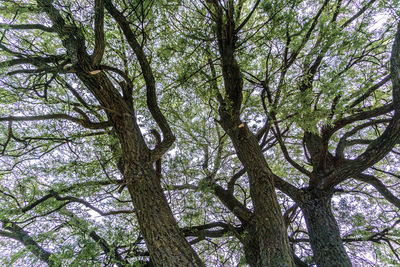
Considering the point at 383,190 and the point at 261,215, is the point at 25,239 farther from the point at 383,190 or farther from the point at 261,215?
the point at 383,190

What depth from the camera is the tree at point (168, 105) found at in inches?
97.3

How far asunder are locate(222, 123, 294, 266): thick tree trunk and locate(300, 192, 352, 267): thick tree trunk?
0.86m

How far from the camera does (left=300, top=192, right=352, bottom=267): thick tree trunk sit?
2.78 metres

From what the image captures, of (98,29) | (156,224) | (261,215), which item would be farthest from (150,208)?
(98,29)

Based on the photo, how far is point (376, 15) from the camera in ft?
9.00

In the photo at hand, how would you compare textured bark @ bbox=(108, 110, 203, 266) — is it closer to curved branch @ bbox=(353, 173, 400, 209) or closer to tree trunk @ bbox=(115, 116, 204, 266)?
tree trunk @ bbox=(115, 116, 204, 266)

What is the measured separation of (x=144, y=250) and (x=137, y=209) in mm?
1271

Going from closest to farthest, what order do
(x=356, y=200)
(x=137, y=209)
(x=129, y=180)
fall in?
(x=137, y=209) → (x=129, y=180) → (x=356, y=200)

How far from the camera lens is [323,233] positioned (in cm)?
302

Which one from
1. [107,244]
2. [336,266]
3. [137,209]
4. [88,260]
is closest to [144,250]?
[107,244]

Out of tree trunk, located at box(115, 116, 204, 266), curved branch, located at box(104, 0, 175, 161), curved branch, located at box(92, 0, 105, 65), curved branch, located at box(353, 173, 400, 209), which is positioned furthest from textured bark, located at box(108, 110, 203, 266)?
curved branch, located at box(353, 173, 400, 209)

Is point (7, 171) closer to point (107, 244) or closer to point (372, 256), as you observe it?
point (107, 244)

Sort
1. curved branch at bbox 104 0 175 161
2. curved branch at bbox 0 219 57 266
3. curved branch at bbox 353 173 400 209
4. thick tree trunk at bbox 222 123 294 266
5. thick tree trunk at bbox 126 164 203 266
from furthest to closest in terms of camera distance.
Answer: curved branch at bbox 353 173 400 209 → curved branch at bbox 0 219 57 266 → curved branch at bbox 104 0 175 161 → thick tree trunk at bbox 222 123 294 266 → thick tree trunk at bbox 126 164 203 266

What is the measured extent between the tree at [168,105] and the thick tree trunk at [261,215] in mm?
17
